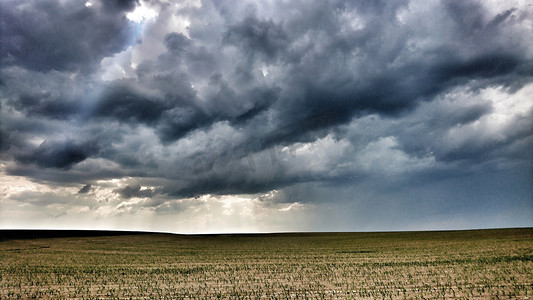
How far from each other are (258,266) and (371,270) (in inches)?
406

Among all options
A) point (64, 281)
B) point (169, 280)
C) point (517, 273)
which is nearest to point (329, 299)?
point (169, 280)

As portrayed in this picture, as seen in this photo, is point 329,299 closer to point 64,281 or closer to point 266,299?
point 266,299

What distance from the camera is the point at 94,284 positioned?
24641 mm

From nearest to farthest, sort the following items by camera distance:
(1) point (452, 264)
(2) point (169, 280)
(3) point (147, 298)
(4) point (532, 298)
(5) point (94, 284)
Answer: (4) point (532, 298) → (3) point (147, 298) → (5) point (94, 284) → (2) point (169, 280) → (1) point (452, 264)

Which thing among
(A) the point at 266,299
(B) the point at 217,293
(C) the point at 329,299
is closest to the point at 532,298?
(C) the point at 329,299

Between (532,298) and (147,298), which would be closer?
(532,298)

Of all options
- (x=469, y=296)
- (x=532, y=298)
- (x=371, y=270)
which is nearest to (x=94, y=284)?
(x=371, y=270)

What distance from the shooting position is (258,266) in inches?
1304

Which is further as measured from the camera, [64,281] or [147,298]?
[64,281]

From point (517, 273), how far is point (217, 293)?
22.0m

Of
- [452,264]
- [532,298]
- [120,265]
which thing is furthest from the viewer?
[120,265]

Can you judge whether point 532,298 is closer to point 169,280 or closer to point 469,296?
point 469,296

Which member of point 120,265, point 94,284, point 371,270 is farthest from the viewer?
point 120,265

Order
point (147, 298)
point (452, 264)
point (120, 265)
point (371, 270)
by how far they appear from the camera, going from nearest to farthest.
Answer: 1. point (147, 298)
2. point (371, 270)
3. point (452, 264)
4. point (120, 265)
